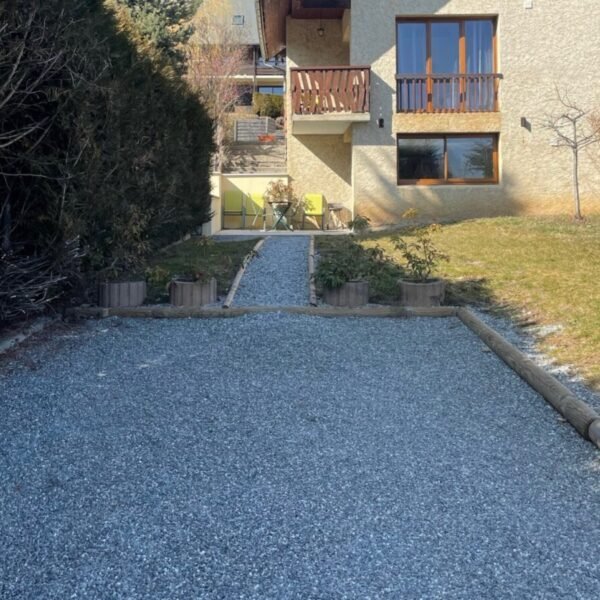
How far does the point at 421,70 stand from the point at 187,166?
7793 millimetres

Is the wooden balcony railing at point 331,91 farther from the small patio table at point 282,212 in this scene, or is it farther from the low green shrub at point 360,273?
the low green shrub at point 360,273

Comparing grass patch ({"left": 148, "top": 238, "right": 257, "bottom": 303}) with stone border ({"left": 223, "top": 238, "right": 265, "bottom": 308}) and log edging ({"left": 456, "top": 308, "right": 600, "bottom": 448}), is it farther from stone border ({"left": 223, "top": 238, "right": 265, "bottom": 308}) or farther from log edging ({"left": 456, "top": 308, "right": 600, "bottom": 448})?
log edging ({"left": 456, "top": 308, "right": 600, "bottom": 448})

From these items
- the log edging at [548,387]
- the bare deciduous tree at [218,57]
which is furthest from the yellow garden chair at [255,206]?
the log edging at [548,387]

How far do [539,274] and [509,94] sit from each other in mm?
8445

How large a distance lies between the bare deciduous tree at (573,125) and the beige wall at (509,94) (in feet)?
0.63

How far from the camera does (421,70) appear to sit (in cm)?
1506

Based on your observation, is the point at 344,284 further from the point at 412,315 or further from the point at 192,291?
the point at 192,291

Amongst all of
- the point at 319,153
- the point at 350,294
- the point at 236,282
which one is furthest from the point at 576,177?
the point at 236,282

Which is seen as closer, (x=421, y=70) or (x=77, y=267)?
(x=77, y=267)

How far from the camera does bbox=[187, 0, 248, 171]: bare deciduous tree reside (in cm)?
2542

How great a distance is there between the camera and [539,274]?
26.9 feet

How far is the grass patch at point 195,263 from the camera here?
7418mm

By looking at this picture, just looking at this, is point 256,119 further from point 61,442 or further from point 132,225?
point 61,442

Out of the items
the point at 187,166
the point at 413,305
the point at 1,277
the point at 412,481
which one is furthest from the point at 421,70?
the point at 412,481
